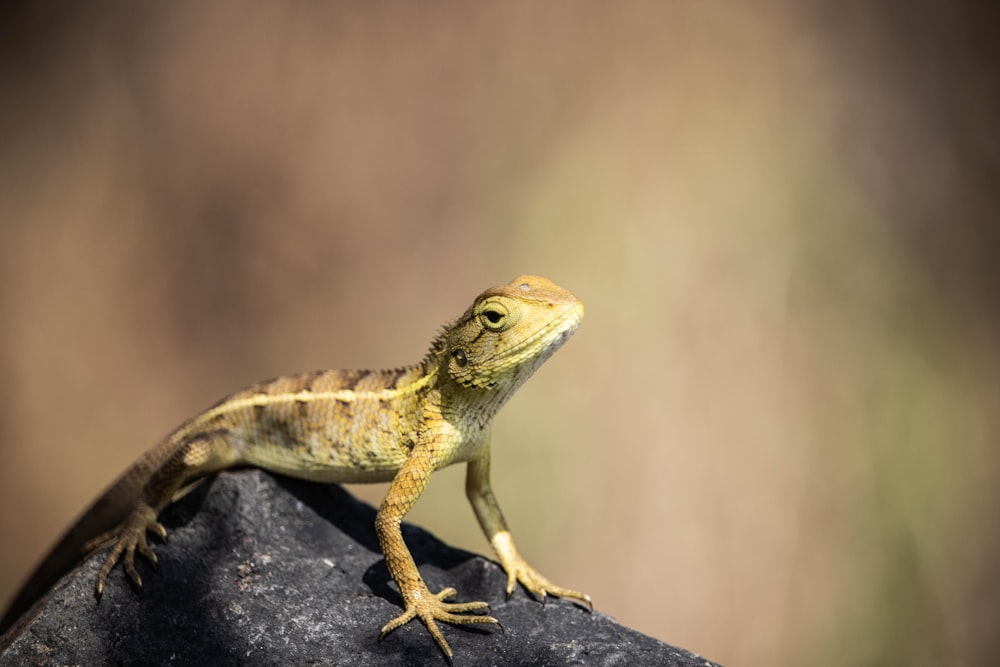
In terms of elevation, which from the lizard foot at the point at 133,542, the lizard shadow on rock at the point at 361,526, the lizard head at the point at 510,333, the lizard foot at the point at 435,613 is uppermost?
the lizard head at the point at 510,333

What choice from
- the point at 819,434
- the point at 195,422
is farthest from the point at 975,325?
the point at 195,422

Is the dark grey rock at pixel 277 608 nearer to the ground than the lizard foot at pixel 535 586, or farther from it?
nearer to the ground

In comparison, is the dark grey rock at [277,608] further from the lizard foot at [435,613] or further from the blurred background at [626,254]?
the blurred background at [626,254]

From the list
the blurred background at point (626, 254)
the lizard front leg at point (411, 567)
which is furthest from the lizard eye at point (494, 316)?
the blurred background at point (626, 254)

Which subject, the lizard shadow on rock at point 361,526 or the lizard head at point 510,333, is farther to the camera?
the lizard shadow on rock at point 361,526

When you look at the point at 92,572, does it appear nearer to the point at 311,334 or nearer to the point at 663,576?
the point at 311,334

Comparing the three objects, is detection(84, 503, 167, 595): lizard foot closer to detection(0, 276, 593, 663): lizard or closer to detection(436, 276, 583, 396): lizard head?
detection(0, 276, 593, 663): lizard
